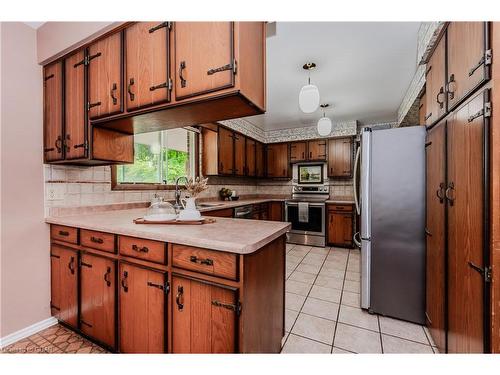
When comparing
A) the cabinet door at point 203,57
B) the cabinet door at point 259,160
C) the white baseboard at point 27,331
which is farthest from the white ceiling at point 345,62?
the white baseboard at point 27,331

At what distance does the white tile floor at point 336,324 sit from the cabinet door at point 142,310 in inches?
35.9

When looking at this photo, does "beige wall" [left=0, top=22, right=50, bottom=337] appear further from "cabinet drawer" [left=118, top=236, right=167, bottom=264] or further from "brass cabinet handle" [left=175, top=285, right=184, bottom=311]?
"brass cabinet handle" [left=175, top=285, right=184, bottom=311]

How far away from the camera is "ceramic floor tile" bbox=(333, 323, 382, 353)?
5.40 feet

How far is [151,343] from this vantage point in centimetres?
131

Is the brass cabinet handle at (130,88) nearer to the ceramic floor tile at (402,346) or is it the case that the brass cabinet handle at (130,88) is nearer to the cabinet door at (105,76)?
the cabinet door at (105,76)

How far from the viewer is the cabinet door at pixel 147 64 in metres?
1.35

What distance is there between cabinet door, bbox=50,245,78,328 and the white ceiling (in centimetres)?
259

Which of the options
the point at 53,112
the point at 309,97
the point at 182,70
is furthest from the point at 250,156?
the point at 182,70

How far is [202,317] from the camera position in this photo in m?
1.13

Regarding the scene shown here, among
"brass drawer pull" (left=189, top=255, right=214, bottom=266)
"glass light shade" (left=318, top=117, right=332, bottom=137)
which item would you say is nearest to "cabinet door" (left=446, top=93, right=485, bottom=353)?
"brass drawer pull" (left=189, top=255, right=214, bottom=266)

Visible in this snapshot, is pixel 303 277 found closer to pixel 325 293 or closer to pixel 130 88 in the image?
pixel 325 293
